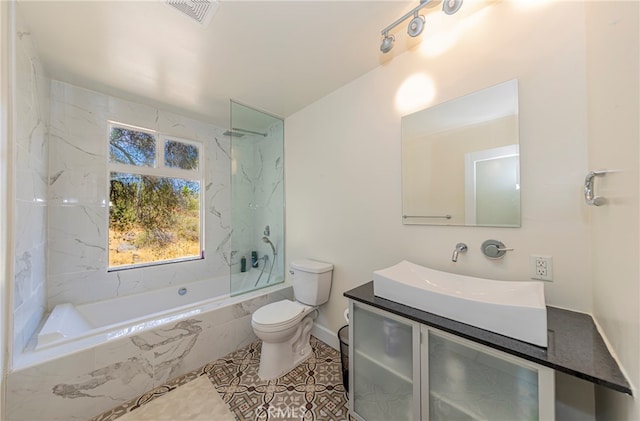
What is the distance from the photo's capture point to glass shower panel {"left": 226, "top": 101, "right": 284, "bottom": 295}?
2553 mm

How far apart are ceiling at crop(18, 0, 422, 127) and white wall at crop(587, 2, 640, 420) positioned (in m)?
0.91

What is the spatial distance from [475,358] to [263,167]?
2.49m

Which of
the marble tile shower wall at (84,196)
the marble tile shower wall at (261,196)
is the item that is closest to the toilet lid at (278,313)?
the marble tile shower wall at (261,196)

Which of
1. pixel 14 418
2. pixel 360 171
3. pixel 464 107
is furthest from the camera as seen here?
pixel 360 171

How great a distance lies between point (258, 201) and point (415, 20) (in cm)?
215

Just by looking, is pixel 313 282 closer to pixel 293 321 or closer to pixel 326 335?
pixel 293 321

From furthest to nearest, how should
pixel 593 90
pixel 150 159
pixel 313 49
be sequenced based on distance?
pixel 150 159, pixel 313 49, pixel 593 90

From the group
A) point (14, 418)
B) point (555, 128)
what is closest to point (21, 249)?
point (14, 418)

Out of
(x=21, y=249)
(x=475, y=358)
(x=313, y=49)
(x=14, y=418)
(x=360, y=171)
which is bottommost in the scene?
(x=14, y=418)

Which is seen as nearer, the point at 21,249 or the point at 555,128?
the point at 555,128

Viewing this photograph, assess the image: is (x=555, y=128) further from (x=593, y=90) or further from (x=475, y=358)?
(x=475, y=358)

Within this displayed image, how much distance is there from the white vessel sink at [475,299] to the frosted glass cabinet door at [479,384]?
0.10 meters

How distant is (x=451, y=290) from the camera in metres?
1.27

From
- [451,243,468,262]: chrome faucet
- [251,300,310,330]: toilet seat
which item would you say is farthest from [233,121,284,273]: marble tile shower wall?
[451,243,468,262]: chrome faucet
